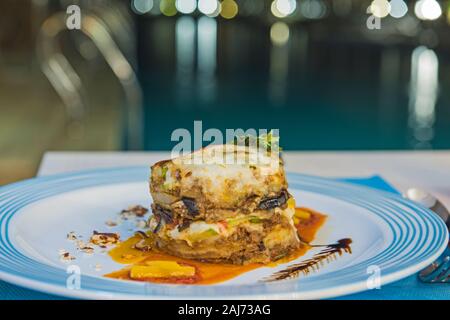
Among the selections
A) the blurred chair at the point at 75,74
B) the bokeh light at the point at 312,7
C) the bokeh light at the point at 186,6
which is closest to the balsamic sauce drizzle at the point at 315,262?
the blurred chair at the point at 75,74

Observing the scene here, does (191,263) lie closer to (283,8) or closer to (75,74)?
(75,74)

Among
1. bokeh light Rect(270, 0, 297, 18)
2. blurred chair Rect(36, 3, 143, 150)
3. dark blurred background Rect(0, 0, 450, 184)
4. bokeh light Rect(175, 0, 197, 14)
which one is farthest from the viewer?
bokeh light Rect(175, 0, 197, 14)

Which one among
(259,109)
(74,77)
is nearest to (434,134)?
(259,109)

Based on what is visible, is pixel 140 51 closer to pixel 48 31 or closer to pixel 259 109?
pixel 259 109

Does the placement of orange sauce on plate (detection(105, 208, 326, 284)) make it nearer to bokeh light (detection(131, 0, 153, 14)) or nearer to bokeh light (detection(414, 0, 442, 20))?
bokeh light (detection(414, 0, 442, 20))

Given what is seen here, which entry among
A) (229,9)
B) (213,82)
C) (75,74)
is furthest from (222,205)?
(229,9)

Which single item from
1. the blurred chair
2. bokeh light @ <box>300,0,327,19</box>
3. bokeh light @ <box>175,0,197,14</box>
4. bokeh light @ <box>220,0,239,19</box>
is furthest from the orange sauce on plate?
bokeh light @ <box>175,0,197,14</box>

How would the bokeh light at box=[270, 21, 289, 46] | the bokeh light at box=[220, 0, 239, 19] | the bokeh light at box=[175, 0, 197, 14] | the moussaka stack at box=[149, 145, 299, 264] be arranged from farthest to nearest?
the bokeh light at box=[220, 0, 239, 19], the bokeh light at box=[175, 0, 197, 14], the bokeh light at box=[270, 21, 289, 46], the moussaka stack at box=[149, 145, 299, 264]
